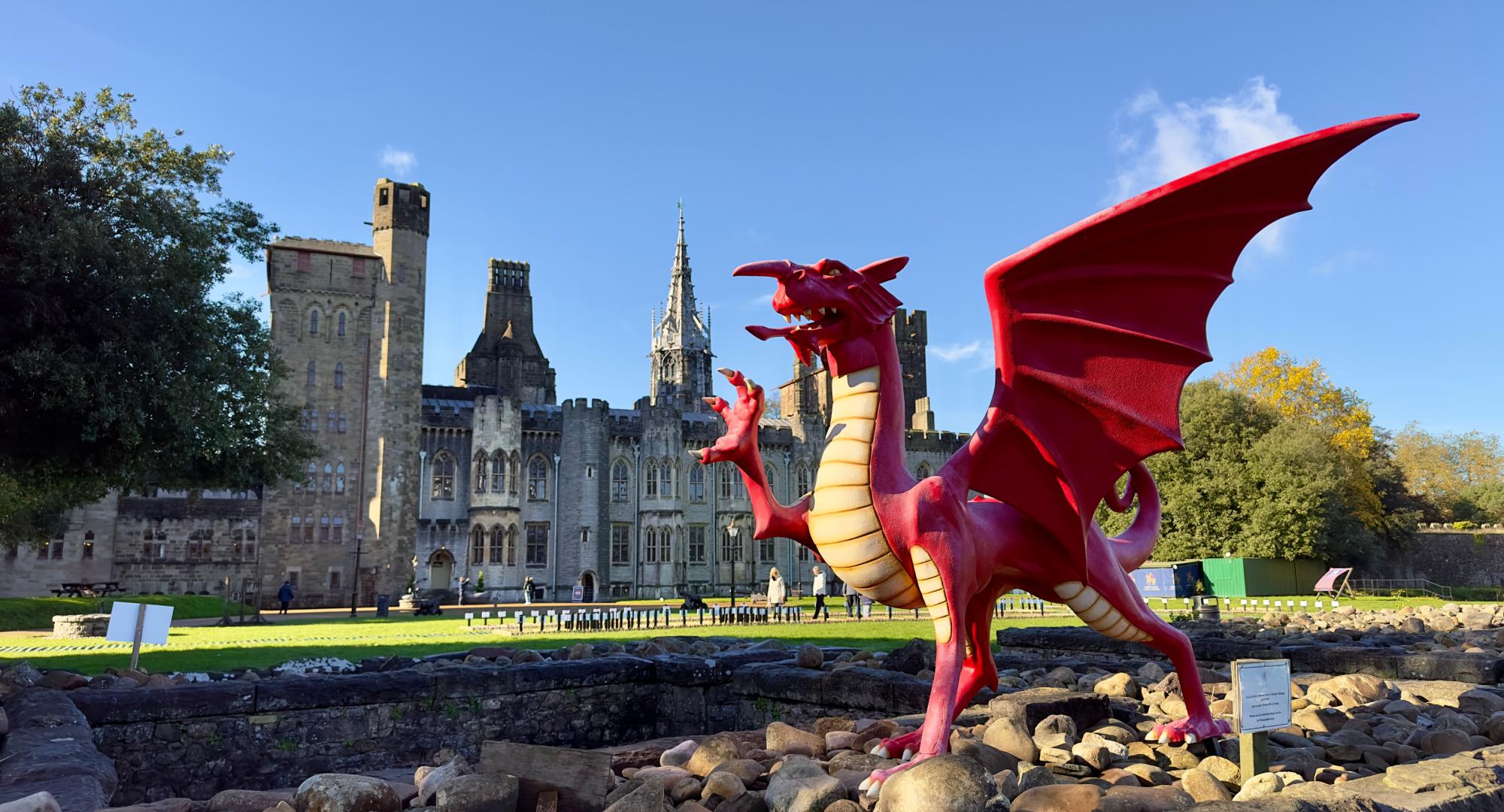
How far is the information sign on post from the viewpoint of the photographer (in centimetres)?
824

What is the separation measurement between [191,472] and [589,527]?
28.5 m

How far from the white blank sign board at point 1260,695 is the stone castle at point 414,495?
33734mm

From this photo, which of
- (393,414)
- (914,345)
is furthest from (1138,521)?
(914,345)

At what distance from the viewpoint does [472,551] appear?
40.2 meters

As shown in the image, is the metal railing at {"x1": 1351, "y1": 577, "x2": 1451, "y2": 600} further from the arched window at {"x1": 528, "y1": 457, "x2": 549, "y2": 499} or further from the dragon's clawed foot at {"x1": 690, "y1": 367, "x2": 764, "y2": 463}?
the dragon's clawed foot at {"x1": 690, "y1": 367, "x2": 764, "y2": 463}

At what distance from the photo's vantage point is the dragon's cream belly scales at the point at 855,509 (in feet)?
14.8

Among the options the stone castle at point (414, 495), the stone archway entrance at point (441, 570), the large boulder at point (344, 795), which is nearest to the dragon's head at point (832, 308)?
the large boulder at point (344, 795)

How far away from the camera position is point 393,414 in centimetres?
3784

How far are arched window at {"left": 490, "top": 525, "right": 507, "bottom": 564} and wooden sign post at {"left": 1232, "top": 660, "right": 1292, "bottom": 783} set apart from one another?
39238mm

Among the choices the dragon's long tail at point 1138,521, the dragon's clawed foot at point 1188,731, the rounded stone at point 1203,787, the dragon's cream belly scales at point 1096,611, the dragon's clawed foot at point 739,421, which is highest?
the dragon's clawed foot at point 739,421

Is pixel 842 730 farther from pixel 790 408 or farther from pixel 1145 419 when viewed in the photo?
pixel 790 408

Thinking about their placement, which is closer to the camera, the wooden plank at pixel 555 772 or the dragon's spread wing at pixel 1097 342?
the wooden plank at pixel 555 772

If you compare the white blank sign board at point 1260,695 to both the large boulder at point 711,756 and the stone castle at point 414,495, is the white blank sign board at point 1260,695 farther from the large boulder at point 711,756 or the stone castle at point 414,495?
the stone castle at point 414,495

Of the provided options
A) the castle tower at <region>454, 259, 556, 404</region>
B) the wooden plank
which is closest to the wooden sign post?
the wooden plank
